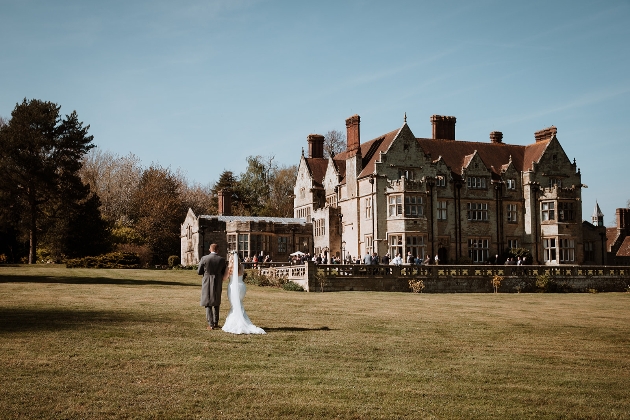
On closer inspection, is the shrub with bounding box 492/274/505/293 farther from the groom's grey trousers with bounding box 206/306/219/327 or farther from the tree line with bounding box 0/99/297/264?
the tree line with bounding box 0/99/297/264

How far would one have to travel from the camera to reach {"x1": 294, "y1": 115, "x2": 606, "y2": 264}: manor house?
42.6m

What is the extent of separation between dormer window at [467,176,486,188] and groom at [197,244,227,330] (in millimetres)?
34047

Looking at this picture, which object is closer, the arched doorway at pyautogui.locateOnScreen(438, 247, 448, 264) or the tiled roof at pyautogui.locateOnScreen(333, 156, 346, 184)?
the arched doorway at pyautogui.locateOnScreen(438, 247, 448, 264)

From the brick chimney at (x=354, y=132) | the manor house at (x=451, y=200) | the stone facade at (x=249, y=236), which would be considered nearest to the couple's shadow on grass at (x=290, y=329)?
the manor house at (x=451, y=200)

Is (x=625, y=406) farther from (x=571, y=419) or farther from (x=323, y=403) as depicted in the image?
(x=323, y=403)

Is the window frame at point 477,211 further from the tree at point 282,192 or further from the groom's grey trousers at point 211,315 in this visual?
the groom's grey trousers at point 211,315

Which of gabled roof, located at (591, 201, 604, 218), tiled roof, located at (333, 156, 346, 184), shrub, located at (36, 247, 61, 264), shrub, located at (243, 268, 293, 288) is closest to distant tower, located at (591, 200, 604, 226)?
gabled roof, located at (591, 201, 604, 218)

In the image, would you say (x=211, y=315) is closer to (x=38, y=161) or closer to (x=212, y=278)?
(x=212, y=278)

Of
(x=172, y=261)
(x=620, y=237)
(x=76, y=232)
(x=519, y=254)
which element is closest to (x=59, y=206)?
(x=76, y=232)

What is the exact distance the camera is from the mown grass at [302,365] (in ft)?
28.7

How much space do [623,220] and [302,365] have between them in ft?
192

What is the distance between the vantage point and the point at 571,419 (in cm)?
886

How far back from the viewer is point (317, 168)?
172 feet

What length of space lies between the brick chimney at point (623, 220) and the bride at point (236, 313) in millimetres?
55772
